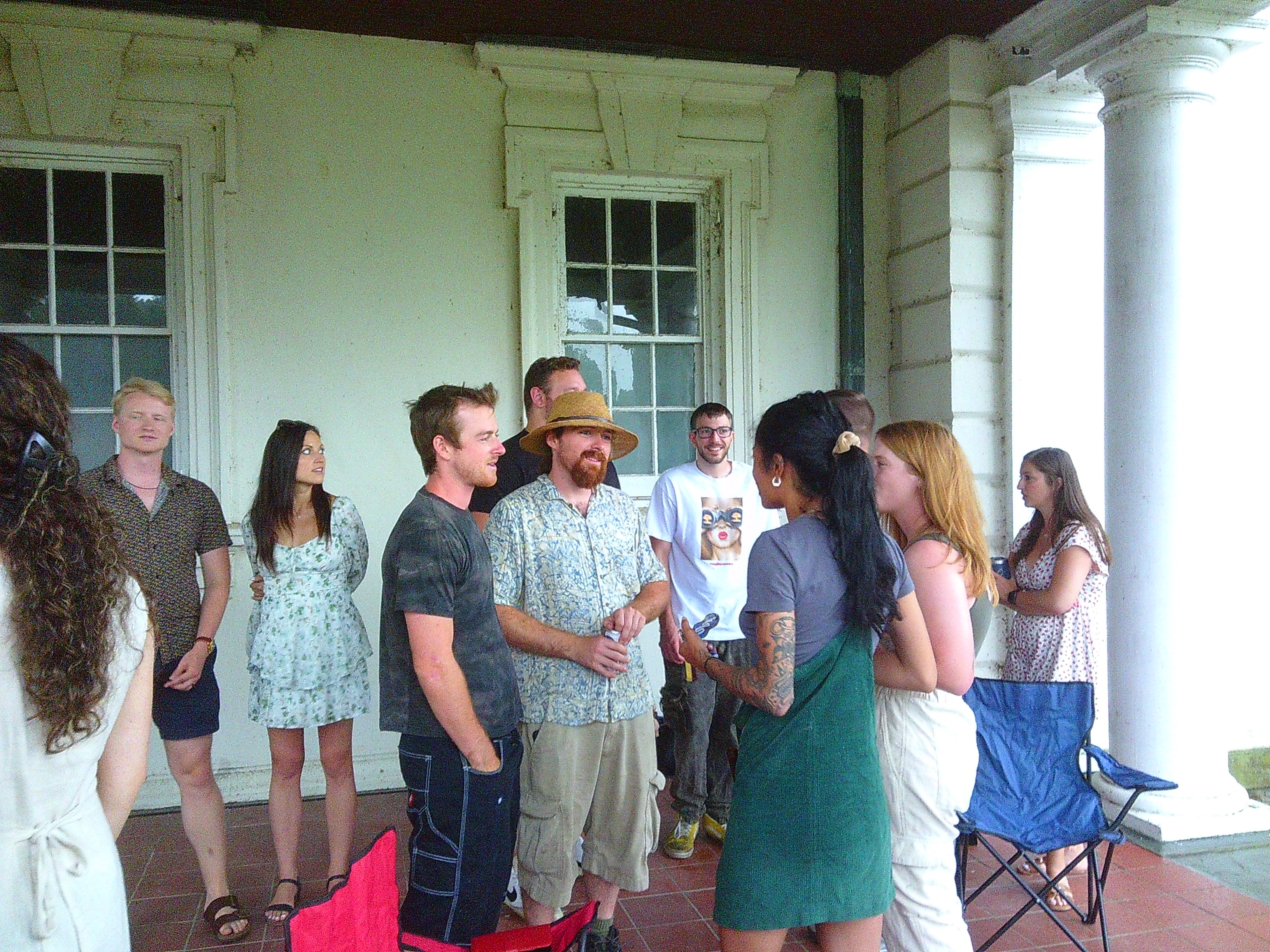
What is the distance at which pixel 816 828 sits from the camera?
226 centimetres

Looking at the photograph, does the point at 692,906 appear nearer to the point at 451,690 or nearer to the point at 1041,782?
the point at 1041,782

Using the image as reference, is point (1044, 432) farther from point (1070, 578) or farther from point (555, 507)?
point (555, 507)

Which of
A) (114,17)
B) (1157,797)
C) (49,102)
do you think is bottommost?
(1157,797)

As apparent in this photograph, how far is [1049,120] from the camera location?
5.62 metres

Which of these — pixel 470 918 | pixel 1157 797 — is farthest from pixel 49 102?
pixel 1157 797

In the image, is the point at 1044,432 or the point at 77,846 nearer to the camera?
the point at 77,846

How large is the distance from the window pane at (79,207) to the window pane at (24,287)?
162mm

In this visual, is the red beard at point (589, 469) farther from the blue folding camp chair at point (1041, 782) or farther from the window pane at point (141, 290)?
the window pane at point (141, 290)

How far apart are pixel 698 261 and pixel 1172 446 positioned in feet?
9.30

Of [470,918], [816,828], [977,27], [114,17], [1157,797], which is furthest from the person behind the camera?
[977,27]

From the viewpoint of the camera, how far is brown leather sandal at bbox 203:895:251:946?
3656mm

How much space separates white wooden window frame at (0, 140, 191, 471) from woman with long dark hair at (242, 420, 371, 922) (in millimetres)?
1840

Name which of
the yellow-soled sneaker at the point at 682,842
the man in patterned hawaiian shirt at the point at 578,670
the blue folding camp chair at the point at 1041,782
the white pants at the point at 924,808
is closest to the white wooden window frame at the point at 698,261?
the yellow-soled sneaker at the point at 682,842

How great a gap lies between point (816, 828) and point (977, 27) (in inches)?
190
